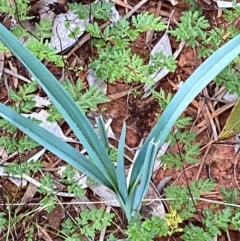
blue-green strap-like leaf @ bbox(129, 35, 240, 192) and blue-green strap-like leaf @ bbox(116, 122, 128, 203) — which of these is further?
blue-green strap-like leaf @ bbox(116, 122, 128, 203)

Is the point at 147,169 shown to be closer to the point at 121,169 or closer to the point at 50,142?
the point at 121,169

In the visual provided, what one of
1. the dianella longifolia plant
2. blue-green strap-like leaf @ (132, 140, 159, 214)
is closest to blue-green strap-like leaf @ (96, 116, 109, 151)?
the dianella longifolia plant

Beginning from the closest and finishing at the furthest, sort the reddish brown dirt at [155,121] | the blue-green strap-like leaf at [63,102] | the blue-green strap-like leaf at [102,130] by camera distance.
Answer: the blue-green strap-like leaf at [63,102] → the blue-green strap-like leaf at [102,130] → the reddish brown dirt at [155,121]

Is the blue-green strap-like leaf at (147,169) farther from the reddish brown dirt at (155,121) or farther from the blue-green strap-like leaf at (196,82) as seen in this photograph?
the reddish brown dirt at (155,121)

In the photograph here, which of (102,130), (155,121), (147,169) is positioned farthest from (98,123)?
(155,121)

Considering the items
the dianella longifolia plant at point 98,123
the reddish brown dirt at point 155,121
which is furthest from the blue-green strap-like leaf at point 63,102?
the reddish brown dirt at point 155,121

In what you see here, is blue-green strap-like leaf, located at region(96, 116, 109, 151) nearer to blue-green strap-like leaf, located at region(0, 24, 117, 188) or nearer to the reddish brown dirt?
blue-green strap-like leaf, located at region(0, 24, 117, 188)

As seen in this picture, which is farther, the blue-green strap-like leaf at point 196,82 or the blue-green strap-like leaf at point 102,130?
the blue-green strap-like leaf at point 102,130

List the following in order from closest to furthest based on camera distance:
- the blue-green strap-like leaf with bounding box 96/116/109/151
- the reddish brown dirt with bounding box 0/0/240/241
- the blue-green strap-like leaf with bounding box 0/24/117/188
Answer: the blue-green strap-like leaf with bounding box 0/24/117/188, the blue-green strap-like leaf with bounding box 96/116/109/151, the reddish brown dirt with bounding box 0/0/240/241

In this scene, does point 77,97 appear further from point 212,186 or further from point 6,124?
point 212,186
